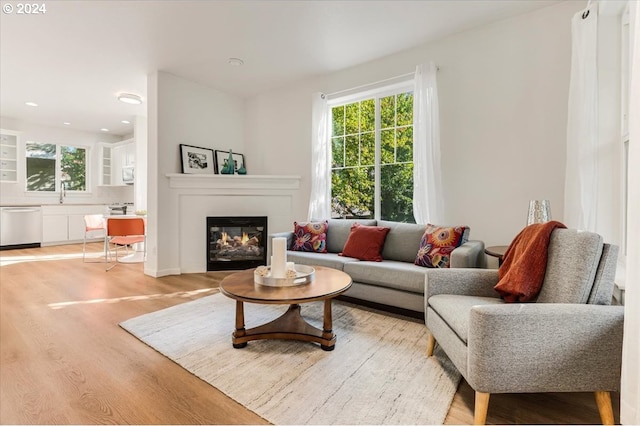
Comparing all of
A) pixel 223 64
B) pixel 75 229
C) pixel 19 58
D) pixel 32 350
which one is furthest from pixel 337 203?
pixel 75 229

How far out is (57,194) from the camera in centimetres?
738

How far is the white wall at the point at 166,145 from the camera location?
422 cm

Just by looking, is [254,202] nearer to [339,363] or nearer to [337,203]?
[337,203]

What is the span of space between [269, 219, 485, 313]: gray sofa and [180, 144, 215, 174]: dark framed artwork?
6.79 feet

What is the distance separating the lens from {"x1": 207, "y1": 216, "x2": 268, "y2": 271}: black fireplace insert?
453 centimetres

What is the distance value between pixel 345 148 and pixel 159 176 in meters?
2.51

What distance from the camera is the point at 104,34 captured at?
329cm

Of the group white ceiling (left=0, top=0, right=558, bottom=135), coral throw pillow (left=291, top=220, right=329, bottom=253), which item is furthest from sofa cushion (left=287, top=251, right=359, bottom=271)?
white ceiling (left=0, top=0, right=558, bottom=135)

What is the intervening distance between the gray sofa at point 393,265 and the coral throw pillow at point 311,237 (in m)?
0.12

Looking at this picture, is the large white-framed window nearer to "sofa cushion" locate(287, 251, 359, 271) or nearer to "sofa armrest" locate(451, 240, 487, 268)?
"sofa cushion" locate(287, 251, 359, 271)

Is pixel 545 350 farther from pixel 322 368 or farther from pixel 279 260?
pixel 279 260

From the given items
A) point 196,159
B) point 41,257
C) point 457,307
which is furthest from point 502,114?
point 41,257

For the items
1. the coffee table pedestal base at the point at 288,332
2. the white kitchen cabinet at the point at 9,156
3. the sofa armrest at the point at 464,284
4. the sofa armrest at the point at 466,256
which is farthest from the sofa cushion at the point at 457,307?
the white kitchen cabinet at the point at 9,156

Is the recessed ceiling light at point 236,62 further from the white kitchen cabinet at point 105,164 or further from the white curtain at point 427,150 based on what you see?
the white kitchen cabinet at point 105,164
